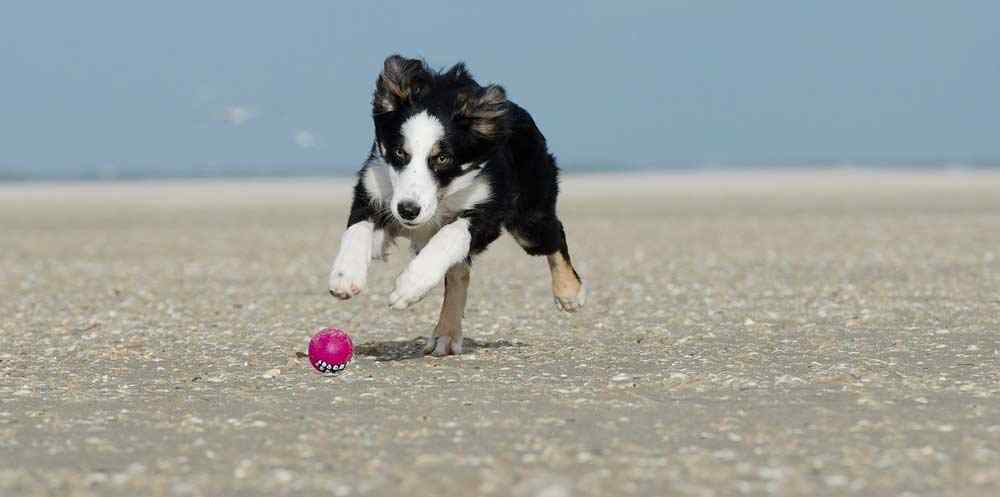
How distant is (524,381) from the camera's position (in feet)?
29.0

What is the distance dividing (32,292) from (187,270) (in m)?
3.35

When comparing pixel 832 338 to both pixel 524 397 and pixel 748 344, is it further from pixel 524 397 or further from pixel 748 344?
pixel 524 397

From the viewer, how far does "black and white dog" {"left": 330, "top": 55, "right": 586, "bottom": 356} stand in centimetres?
882

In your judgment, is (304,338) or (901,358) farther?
(304,338)

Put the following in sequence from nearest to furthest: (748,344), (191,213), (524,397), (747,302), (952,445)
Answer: (952,445)
(524,397)
(748,344)
(747,302)
(191,213)

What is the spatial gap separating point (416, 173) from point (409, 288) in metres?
0.67

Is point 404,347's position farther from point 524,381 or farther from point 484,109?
point 484,109

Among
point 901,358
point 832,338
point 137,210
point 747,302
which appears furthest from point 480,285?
point 137,210

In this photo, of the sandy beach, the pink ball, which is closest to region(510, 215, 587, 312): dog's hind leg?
the sandy beach

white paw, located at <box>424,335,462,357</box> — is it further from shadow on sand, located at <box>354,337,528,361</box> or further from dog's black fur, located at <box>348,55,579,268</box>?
dog's black fur, located at <box>348,55,579,268</box>

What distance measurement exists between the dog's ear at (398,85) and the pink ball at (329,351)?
141 cm

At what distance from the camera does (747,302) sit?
46.5ft

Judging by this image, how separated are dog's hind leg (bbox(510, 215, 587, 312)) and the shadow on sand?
2.17 ft

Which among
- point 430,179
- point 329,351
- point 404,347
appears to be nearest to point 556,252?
point 404,347
